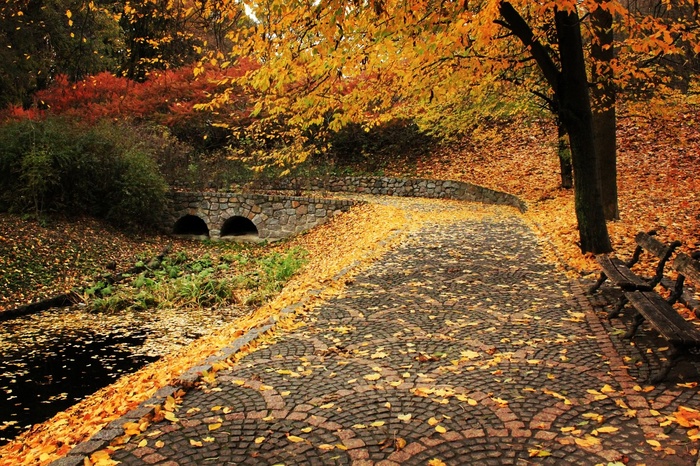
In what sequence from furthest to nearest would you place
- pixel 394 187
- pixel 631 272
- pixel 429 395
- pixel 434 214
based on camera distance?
pixel 394 187 → pixel 434 214 → pixel 631 272 → pixel 429 395

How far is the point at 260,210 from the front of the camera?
18.5m

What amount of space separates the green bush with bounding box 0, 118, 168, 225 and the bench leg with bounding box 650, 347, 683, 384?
14799 millimetres

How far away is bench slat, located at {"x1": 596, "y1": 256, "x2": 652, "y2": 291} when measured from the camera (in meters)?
5.47

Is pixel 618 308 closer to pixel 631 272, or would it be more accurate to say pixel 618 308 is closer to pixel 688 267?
pixel 631 272

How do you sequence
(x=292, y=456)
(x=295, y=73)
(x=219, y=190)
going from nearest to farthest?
1. (x=292, y=456)
2. (x=295, y=73)
3. (x=219, y=190)

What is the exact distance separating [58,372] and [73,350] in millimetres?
920

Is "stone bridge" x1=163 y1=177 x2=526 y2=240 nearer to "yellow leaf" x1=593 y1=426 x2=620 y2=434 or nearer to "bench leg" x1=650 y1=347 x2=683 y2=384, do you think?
"bench leg" x1=650 y1=347 x2=683 y2=384

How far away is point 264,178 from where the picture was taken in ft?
70.5

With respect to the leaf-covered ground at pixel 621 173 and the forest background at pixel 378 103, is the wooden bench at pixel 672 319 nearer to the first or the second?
the forest background at pixel 378 103

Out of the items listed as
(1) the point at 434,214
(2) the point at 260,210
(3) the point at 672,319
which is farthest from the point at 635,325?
(2) the point at 260,210

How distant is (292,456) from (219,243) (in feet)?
51.3

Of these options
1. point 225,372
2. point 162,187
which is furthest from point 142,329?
point 162,187

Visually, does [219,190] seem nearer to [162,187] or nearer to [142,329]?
[162,187]

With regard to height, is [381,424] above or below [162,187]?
below
